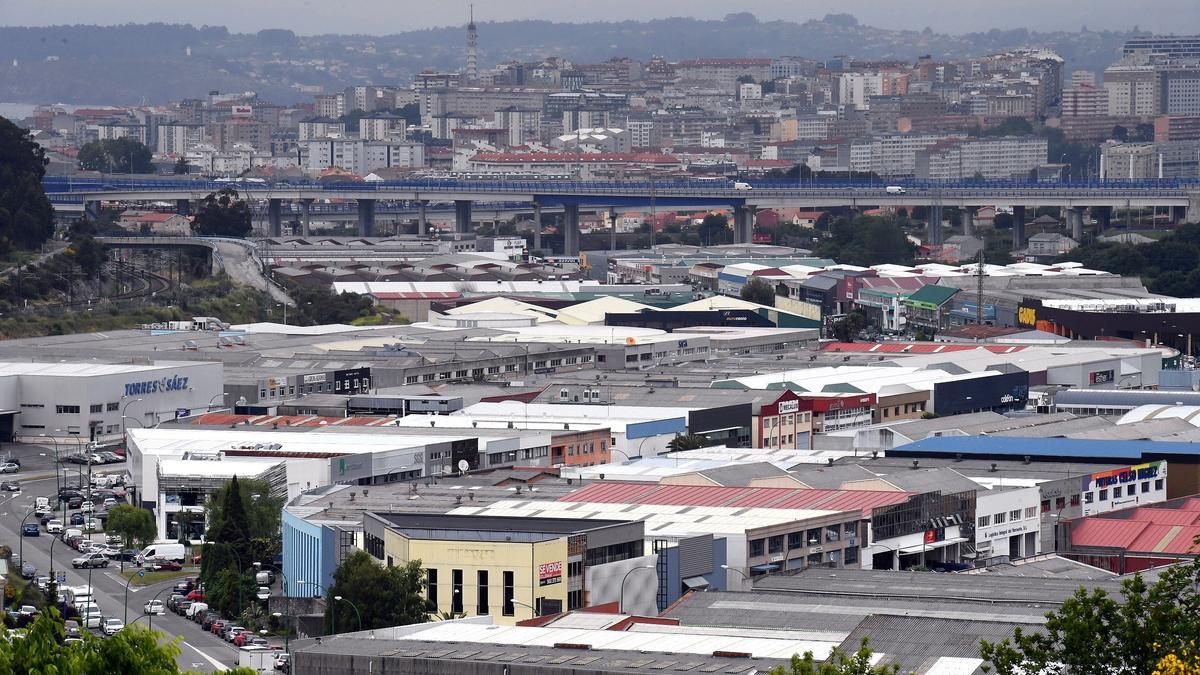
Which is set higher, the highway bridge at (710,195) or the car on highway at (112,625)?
the car on highway at (112,625)

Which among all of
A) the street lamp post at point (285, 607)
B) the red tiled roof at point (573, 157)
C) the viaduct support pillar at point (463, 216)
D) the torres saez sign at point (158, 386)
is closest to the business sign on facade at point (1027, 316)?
the torres saez sign at point (158, 386)

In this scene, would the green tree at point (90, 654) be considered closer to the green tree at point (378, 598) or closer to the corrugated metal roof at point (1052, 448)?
the green tree at point (378, 598)

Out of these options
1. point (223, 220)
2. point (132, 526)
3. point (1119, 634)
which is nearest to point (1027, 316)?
point (223, 220)

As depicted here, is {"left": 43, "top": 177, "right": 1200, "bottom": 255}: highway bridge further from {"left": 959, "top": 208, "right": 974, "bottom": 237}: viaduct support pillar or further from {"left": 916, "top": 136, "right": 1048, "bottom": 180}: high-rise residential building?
{"left": 916, "top": 136, "right": 1048, "bottom": 180}: high-rise residential building

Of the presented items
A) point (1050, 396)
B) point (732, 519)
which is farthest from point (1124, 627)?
point (1050, 396)

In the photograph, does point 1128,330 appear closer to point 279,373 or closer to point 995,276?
point 995,276
